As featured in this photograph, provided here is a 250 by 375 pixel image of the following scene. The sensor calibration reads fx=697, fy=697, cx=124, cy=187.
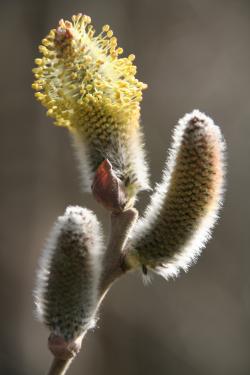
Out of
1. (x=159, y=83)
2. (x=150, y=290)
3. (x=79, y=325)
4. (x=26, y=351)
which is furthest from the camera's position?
(x=159, y=83)

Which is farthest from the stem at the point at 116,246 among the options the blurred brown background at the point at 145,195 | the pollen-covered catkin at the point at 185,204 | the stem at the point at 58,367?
the blurred brown background at the point at 145,195

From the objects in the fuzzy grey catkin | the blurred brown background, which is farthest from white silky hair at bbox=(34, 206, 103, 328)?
the blurred brown background

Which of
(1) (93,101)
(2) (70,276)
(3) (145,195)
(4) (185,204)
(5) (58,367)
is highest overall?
(3) (145,195)

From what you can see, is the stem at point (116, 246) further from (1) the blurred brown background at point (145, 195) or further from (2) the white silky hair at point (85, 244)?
(1) the blurred brown background at point (145, 195)

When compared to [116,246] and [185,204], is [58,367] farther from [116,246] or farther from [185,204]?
[185,204]

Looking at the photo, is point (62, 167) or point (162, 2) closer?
point (62, 167)

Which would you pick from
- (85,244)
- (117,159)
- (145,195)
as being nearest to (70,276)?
(85,244)

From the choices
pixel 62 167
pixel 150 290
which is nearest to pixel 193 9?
pixel 62 167

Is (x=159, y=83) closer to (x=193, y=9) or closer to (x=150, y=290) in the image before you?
(x=193, y=9)
